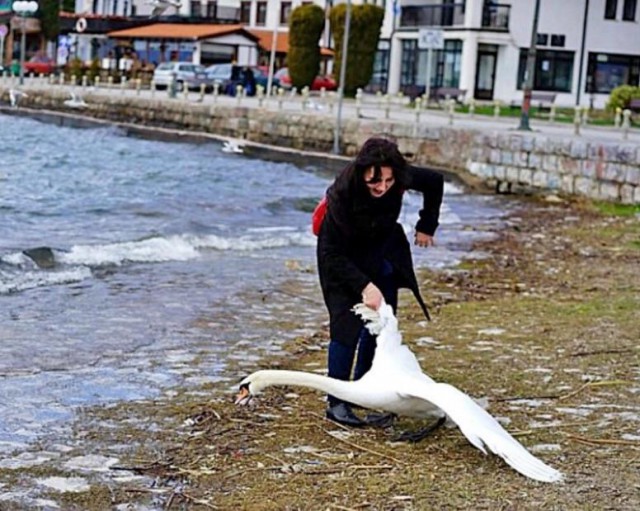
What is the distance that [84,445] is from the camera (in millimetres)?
6547

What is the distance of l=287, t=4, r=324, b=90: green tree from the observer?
177 feet

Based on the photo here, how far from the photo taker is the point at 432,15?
59.5 metres

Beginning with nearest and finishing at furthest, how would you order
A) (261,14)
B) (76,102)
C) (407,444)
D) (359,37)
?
(407,444) → (76,102) → (359,37) → (261,14)

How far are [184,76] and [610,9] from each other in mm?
19064

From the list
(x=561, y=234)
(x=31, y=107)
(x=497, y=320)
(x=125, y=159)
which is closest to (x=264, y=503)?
(x=497, y=320)

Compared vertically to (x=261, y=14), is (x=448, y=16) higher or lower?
lower

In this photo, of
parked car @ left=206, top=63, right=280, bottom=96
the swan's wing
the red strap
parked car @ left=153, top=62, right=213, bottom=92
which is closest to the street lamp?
parked car @ left=153, top=62, right=213, bottom=92

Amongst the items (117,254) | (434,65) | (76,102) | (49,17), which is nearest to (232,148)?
(76,102)

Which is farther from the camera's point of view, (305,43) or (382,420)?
(305,43)

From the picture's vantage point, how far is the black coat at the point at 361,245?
650cm

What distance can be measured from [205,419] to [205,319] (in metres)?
4.22

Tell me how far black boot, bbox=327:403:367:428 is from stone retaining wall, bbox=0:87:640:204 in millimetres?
17305

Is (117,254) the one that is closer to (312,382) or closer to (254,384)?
(254,384)

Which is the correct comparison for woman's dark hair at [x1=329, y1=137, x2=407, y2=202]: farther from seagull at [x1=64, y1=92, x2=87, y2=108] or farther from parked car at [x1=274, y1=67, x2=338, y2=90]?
parked car at [x1=274, y1=67, x2=338, y2=90]
